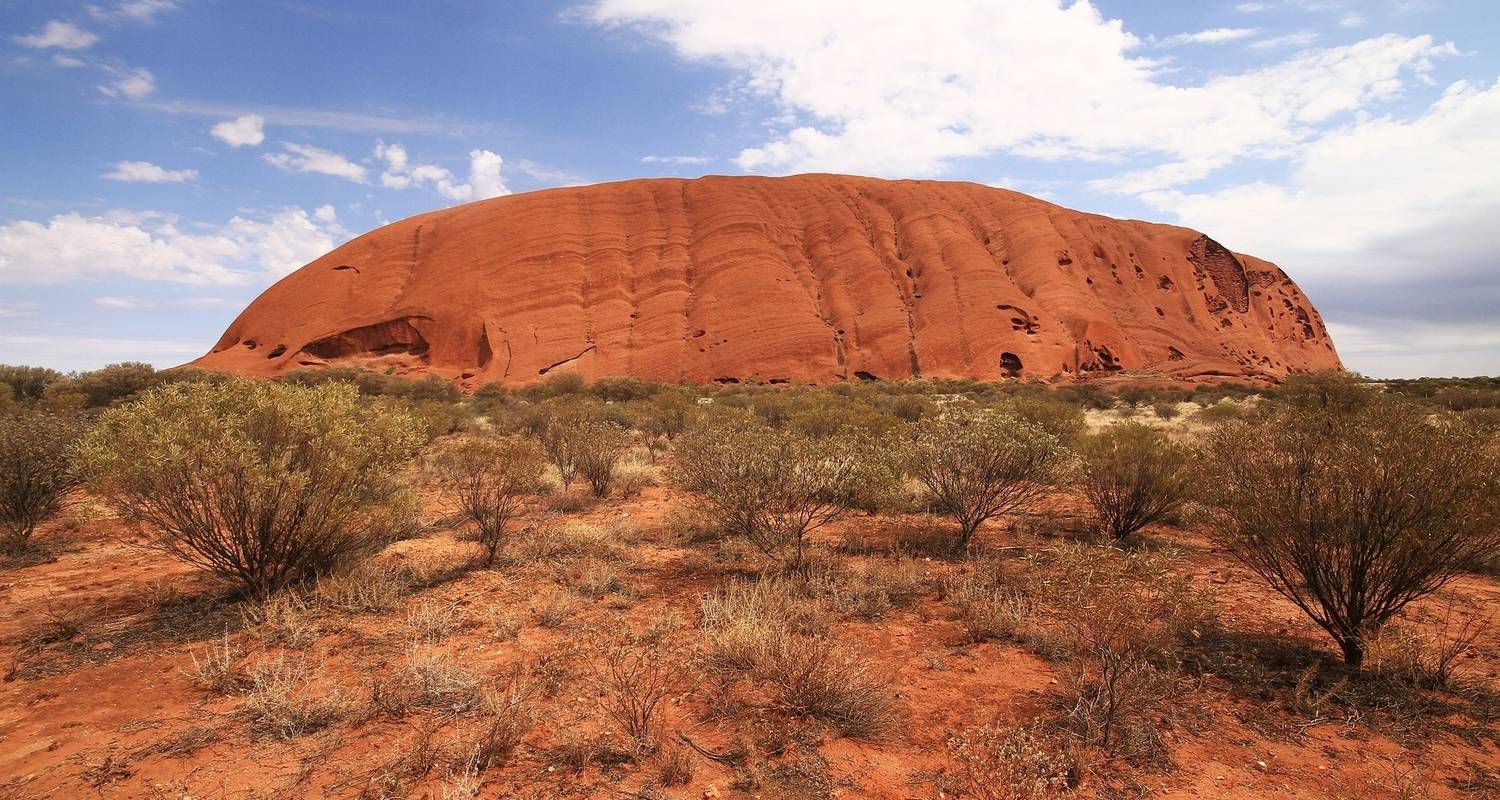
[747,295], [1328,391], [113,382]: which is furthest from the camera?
[747,295]

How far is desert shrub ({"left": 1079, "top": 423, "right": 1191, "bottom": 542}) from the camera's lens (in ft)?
24.9

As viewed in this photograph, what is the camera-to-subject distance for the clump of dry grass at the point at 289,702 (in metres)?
3.69

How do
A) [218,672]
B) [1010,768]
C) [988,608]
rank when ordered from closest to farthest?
1. [1010,768]
2. [218,672]
3. [988,608]

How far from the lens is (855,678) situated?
398 centimetres

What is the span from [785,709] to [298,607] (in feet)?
13.7

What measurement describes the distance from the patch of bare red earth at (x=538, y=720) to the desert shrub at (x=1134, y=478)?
5.06 ft

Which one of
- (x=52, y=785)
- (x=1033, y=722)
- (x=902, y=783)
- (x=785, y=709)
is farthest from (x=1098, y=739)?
(x=52, y=785)

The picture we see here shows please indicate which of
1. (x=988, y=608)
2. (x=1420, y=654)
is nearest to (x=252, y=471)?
(x=988, y=608)

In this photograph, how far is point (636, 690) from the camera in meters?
4.00

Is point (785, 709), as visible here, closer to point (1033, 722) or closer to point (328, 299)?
point (1033, 722)

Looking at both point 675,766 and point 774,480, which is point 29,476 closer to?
point 774,480

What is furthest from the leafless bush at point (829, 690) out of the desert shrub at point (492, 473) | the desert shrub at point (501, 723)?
the desert shrub at point (492, 473)

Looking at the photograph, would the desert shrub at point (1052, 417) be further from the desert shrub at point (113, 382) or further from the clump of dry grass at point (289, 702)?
the desert shrub at point (113, 382)

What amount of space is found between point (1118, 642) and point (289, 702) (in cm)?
491
